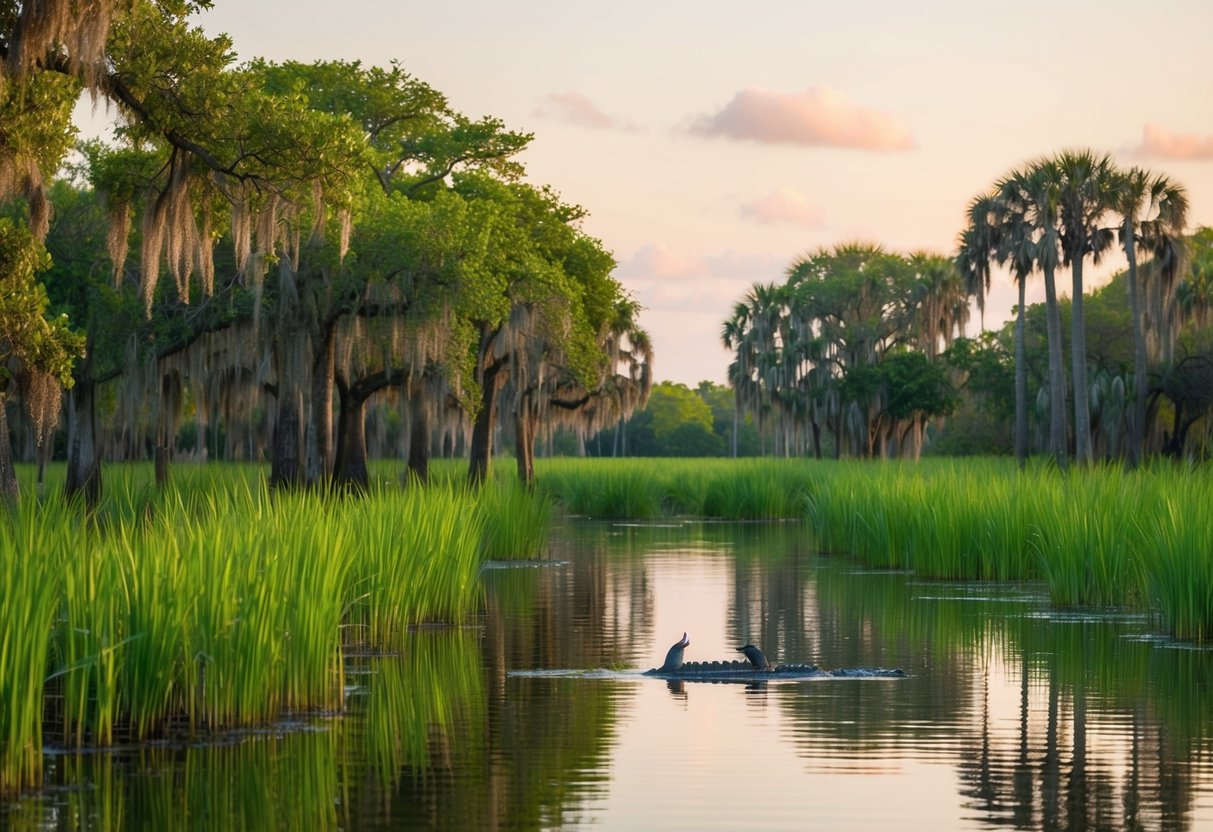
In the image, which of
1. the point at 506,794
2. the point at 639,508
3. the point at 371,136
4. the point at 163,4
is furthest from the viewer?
the point at 639,508

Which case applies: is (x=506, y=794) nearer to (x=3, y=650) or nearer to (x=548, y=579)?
(x=3, y=650)

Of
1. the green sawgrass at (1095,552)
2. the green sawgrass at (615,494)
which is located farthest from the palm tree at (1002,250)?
the green sawgrass at (1095,552)

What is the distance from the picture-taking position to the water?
31.9 feet

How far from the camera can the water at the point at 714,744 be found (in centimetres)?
972

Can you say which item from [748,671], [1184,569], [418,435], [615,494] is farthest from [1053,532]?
[615,494]

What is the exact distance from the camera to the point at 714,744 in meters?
12.2

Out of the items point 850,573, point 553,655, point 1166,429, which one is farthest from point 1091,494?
point 1166,429

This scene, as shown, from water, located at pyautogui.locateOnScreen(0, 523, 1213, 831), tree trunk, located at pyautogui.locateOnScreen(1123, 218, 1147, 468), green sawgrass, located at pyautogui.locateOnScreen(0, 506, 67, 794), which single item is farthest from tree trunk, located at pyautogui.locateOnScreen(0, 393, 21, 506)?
tree trunk, located at pyautogui.locateOnScreen(1123, 218, 1147, 468)

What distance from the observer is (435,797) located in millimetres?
10141

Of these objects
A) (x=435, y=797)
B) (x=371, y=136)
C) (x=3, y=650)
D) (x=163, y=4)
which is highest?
(x=371, y=136)

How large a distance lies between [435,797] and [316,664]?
312 cm

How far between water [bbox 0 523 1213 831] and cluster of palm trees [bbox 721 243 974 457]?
63.6m

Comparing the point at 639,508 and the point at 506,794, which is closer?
the point at 506,794

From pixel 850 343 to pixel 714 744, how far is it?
80.5 metres
